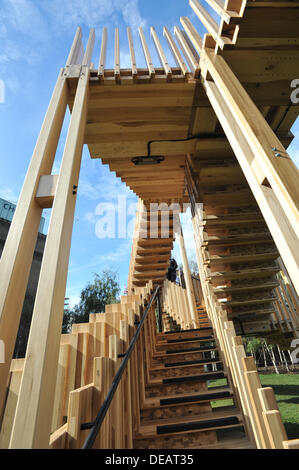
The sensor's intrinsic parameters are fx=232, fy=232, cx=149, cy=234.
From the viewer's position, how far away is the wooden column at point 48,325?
90 cm

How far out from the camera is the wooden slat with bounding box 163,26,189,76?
2.85 m

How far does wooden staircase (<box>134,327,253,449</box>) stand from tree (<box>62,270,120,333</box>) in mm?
17629

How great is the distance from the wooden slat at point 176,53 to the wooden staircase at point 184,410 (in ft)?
12.2

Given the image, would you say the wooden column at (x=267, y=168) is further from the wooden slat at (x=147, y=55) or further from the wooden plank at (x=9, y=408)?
the wooden plank at (x=9, y=408)

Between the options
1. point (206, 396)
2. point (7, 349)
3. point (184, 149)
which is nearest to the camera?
point (7, 349)

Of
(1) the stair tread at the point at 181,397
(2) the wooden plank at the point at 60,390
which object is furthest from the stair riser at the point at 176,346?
(2) the wooden plank at the point at 60,390

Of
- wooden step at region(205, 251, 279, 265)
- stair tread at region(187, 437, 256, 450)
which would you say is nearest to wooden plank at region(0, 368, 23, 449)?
stair tread at region(187, 437, 256, 450)

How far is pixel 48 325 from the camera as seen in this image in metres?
1.16

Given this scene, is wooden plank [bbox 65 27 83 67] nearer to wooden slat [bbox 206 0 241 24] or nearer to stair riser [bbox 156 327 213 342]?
wooden slat [bbox 206 0 241 24]

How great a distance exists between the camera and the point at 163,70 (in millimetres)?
2877
